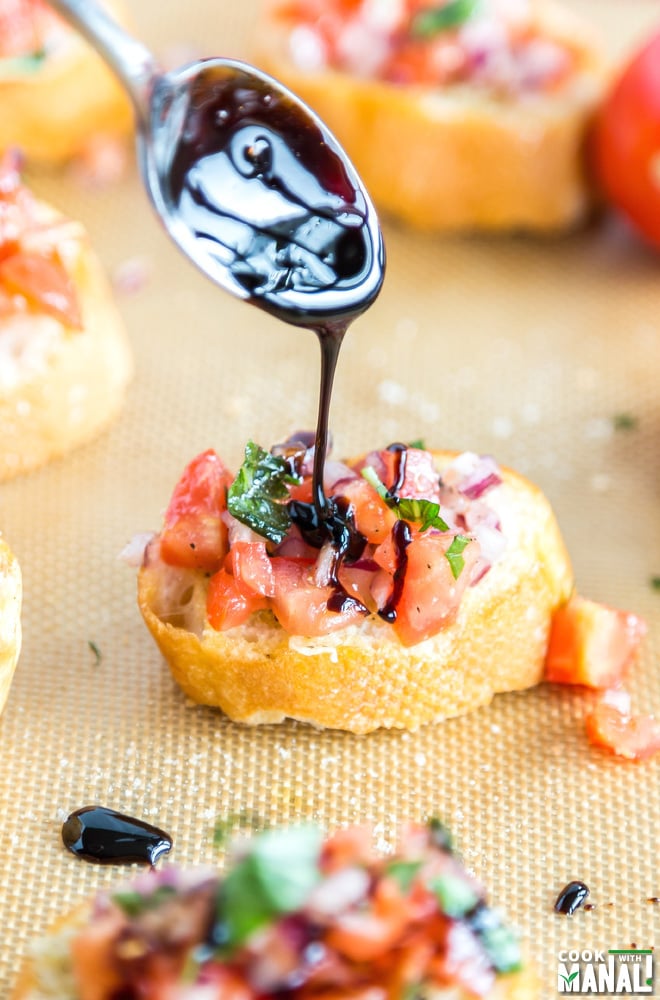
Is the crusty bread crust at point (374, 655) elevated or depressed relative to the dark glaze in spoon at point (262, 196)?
depressed

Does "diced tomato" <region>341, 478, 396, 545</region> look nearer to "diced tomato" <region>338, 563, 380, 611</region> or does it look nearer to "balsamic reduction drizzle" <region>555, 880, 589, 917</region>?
"diced tomato" <region>338, 563, 380, 611</region>

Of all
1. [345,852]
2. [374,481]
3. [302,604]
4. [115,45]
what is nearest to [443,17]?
[115,45]

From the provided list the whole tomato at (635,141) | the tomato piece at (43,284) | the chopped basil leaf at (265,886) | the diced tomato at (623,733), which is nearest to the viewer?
the chopped basil leaf at (265,886)

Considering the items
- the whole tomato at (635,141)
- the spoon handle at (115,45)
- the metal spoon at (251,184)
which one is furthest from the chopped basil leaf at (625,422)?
the spoon handle at (115,45)

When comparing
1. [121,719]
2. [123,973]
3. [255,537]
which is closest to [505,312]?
[255,537]

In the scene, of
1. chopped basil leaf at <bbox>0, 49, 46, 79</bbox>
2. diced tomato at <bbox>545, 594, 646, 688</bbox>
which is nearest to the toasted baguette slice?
diced tomato at <bbox>545, 594, 646, 688</bbox>

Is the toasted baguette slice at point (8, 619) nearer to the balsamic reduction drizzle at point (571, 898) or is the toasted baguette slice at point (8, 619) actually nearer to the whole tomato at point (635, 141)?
the balsamic reduction drizzle at point (571, 898)

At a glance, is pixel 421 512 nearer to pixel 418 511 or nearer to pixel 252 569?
pixel 418 511
